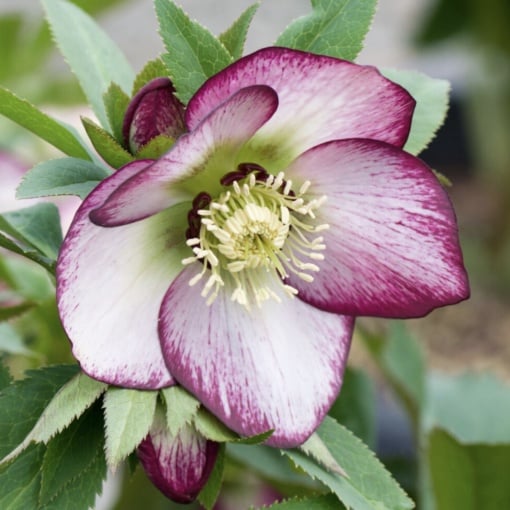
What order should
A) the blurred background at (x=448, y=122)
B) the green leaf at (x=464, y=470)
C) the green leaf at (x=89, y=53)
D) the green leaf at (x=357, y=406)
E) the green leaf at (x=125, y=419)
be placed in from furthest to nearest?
the blurred background at (x=448, y=122) → the green leaf at (x=357, y=406) → the green leaf at (x=464, y=470) → the green leaf at (x=89, y=53) → the green leaf at (x=125, y=419)

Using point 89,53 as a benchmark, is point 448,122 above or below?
below

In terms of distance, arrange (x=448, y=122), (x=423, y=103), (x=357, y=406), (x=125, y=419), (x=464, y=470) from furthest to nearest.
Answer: (x=448, y=122)
(x=357, y=406)
(x=464, y=470)
(x=423, y=103)
(x=125, y=419)

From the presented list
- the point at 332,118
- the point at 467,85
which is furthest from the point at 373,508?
the point at 467,85

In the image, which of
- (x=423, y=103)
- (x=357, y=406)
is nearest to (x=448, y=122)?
(x=357, y=406)

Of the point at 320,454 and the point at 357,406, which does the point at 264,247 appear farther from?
the point at 357,406

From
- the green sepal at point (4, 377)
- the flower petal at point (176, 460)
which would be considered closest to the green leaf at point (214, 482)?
the flower petal at point (176, 460)

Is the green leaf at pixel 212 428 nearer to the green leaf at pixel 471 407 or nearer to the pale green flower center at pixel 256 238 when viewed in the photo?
the pale green flower center at pixel 256 238

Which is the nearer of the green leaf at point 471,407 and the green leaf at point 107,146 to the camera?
the green leaf at point 107,146
